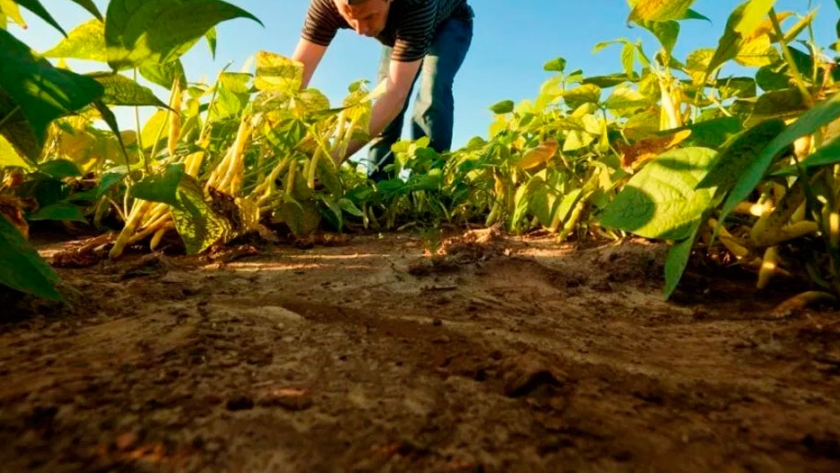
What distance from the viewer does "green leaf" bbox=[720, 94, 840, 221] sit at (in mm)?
538

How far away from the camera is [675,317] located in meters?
0.83

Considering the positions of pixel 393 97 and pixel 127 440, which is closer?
pixel 127 440

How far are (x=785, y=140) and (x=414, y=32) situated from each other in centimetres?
225

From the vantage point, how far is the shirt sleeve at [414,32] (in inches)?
101

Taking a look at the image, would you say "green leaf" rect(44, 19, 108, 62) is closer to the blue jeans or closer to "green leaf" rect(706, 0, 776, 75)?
"green leaf" rect(706, 0, 776, 75)

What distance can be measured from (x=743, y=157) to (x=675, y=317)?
267mm

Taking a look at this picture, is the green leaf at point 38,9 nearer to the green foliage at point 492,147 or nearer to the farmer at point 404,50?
the green foliage at point 492,147

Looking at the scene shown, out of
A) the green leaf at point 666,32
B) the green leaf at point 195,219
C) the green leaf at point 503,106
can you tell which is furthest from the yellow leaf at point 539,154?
the green leaf at point 195,219

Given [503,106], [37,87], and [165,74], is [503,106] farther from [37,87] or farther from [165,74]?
[37,87]

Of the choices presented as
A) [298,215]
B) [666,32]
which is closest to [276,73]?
[298,215]

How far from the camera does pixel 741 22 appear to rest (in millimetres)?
747

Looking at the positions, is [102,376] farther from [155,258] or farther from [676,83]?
[676,83]

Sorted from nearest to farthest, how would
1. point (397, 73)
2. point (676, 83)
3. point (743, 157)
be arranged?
point (743, 157) < point (676, 83) < point (397, 73)

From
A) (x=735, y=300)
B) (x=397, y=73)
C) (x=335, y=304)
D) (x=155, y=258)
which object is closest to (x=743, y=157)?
(x=735, y=300)
